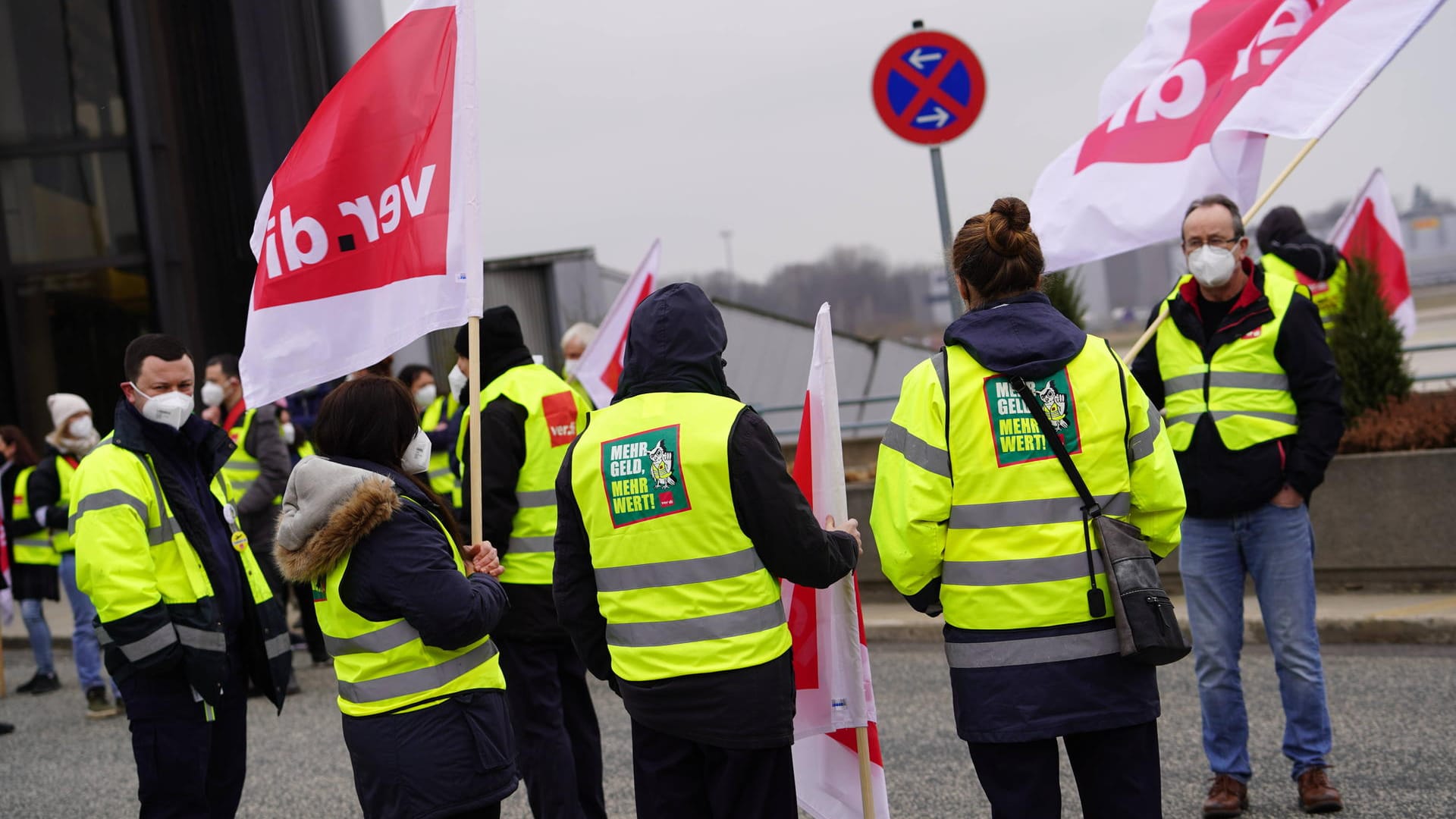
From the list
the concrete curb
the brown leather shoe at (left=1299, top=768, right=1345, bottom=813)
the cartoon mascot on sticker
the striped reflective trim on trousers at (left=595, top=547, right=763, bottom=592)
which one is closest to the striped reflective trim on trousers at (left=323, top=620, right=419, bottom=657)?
the striped reflective trim on trousers at (left=595, top=547, right=763, bottom=592)

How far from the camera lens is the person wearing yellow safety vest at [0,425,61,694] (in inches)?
379

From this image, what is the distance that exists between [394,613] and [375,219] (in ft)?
4.47

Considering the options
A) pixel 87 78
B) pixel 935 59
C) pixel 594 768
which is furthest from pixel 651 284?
pixel 87 78

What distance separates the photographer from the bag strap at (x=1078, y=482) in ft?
10.7

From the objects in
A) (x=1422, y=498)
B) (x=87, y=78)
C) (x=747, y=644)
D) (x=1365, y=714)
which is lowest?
(x=1365, y=714)

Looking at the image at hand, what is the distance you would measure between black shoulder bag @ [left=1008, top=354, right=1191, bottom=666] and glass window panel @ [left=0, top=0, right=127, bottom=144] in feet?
50.8

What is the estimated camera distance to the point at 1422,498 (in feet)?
25.7

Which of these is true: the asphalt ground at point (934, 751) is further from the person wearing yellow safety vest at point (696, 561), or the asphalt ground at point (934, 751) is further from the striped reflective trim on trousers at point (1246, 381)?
the person wearing yellow safety vest at point (696, 561)

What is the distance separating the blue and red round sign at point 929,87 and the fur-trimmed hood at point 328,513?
506cm

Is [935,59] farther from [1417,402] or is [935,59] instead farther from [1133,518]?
[1133,518]

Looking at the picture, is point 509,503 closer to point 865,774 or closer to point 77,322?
point 865,774

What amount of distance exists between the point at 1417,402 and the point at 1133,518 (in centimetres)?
625

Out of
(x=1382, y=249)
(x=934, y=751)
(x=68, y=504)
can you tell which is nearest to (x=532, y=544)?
(x=934, y=751)

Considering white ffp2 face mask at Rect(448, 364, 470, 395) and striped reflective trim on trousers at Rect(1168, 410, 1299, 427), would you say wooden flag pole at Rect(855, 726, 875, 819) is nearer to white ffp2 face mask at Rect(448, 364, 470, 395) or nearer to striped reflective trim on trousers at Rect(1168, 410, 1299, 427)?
striped reflective trim on trousers at Rect(1168, 410, 1299, 427)
